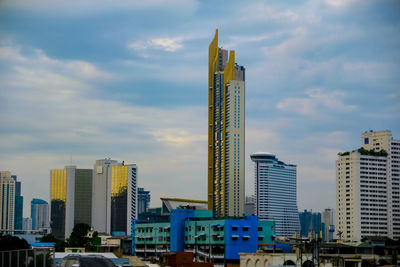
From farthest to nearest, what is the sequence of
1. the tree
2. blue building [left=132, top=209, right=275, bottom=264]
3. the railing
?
the tree, blue building [left=132, top=209, right=275, bottom=264], the railing

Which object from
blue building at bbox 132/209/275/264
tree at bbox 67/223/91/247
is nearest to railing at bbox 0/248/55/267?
blue building at bbox 132/209/275/264

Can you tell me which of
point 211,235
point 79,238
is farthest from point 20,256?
point 79,238

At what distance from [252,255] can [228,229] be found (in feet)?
84.0

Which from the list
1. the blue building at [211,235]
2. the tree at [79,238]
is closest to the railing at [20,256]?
the blue building at [211,235]

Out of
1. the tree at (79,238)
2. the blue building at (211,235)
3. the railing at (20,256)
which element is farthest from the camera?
the tree at (79,238)

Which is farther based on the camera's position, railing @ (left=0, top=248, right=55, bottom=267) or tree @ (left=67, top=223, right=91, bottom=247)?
tree @ (left=67, top=223, right=91, bottom=247)

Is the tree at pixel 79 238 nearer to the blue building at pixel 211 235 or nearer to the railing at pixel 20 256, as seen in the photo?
the blue building at pixel 211 235

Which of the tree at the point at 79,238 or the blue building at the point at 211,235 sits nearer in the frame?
A: the blue building at the point at 211,235

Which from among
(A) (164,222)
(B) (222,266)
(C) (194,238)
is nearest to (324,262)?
(B) (222,266)

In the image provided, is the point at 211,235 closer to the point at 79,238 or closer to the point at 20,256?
the point at 79,238

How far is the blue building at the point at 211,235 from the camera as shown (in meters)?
119

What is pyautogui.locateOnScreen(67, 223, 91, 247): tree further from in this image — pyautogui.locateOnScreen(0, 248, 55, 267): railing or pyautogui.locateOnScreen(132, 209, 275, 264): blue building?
pyautogui.locateOnScreen(0, 248, 55, 267): railing

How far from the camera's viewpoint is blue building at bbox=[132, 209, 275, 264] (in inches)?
4697

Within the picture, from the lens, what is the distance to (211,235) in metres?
122
